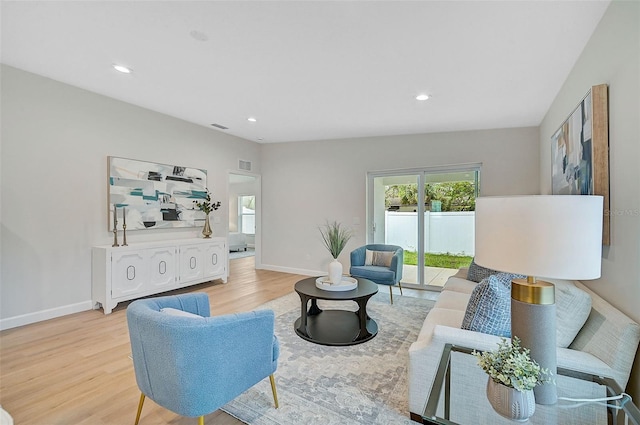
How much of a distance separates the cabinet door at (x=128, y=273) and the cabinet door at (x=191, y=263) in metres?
0.55

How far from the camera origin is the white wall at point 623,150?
1.45 meters

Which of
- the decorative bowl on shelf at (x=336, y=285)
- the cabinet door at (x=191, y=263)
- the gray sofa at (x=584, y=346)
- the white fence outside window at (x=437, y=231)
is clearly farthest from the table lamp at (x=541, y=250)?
the cabinet door at (x=191, y=263)

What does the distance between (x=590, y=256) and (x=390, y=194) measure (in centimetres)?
419

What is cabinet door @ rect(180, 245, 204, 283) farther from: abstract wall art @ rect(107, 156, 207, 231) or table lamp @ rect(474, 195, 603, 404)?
table lamp @ rect(474, 195, 603, 404)

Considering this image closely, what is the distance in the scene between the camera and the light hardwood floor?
5.93 feet

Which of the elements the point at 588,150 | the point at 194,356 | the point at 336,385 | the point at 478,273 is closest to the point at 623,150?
the point at 588,150

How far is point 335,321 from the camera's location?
10.7 feet

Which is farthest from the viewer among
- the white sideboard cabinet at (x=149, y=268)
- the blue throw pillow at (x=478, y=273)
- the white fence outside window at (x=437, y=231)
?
the white fence outside window at (x=437, y=231)

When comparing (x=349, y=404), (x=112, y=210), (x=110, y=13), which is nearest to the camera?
(x=349, y=404)

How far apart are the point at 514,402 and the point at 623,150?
145 centimetres

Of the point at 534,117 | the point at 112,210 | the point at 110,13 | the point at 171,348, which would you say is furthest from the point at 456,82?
the point at 112,210

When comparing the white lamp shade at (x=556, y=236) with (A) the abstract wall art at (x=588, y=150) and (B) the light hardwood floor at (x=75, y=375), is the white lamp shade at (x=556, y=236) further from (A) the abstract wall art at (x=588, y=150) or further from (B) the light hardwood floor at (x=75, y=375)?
(B) the light hardwood floor at (x=75, y=375)

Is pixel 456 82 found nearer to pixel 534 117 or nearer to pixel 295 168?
pixel 534 117

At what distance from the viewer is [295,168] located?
604cm
